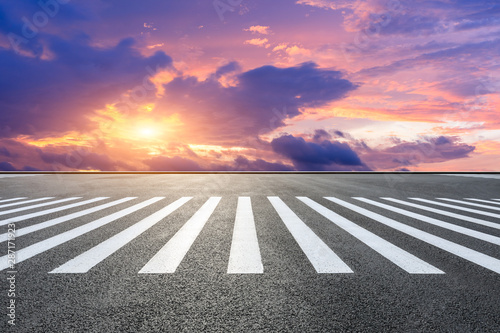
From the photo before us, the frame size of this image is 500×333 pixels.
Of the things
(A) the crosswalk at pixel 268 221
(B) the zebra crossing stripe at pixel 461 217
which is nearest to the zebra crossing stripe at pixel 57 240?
(A) the crosswalk at pixel 268 221

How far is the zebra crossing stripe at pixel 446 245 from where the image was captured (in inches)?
177

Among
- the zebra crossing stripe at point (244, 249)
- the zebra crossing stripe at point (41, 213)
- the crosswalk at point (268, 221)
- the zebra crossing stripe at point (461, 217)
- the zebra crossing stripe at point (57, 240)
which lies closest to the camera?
the zebra crossing stripe at point (244, 249)

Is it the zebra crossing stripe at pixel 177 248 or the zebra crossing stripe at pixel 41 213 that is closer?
the zebra crossing stripe at pixel 177 248

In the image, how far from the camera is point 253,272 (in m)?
3.99

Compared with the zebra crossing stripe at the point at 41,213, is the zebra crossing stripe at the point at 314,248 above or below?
below

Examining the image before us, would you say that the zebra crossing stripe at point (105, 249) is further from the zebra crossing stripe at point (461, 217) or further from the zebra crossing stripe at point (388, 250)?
the zebra crossing stripe at point (461, 217)

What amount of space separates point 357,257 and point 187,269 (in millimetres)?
2277

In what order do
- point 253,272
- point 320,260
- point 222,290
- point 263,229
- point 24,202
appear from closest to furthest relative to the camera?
1. point 222,290
2. point 253,272
3. point 320,260
4. point 263,229
5. point 24,202

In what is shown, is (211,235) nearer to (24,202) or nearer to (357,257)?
(357,257)

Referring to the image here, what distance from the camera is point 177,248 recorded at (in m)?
5.06

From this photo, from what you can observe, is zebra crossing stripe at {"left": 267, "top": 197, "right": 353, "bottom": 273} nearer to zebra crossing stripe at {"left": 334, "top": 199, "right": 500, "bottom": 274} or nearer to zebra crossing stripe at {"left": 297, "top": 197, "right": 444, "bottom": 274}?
zebra crossing stripe at {"left": 297, "top": 197, "right": 444, "bottom": 274}

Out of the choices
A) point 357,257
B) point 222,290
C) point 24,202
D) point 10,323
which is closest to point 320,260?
point 357,257

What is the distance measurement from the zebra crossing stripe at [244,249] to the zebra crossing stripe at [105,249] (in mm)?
1723

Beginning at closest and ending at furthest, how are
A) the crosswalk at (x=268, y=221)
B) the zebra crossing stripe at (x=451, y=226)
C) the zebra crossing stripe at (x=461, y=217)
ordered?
1. the crosswalk at (x=268, y=221)
2. the zebra crossing stripe at (x=451, y=226)
3. the zebra crossing stripe at (x=461, y=217)
